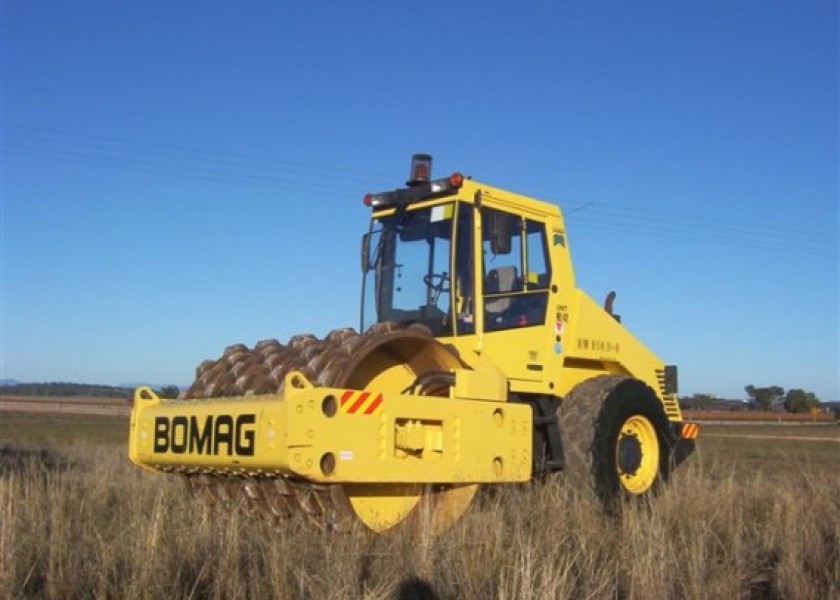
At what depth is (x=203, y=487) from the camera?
24.4ft

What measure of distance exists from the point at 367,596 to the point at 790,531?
12.5 feet

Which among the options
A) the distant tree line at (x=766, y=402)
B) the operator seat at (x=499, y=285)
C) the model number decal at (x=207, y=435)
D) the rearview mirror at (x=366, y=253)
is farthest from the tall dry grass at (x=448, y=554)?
the distant tree line at (x=766, y=402)

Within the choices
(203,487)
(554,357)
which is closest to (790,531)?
(554,357)

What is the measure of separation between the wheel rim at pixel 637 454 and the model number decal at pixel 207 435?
3783 millimetres

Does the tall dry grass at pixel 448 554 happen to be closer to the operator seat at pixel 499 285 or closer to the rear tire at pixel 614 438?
the rear tire at pixel 614 438

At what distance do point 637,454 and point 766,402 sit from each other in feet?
353

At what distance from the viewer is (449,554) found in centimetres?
557

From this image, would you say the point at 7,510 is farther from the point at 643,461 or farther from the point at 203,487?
the point at 643,461

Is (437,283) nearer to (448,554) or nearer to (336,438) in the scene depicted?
(336,438)

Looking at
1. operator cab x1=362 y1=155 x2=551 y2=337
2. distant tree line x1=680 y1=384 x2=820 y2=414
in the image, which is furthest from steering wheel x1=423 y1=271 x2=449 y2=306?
distant tree line x1=680 y1=384 x2=820 y2=414

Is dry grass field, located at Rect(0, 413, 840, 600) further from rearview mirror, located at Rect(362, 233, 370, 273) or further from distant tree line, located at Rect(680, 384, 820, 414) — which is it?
distant tree line, located at Rect(680, 384, 820, 414)

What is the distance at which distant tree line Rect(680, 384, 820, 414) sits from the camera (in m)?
98.6

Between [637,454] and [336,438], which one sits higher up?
[336,438]

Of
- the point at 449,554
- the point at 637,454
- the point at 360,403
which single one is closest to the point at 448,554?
the point at 449,554
